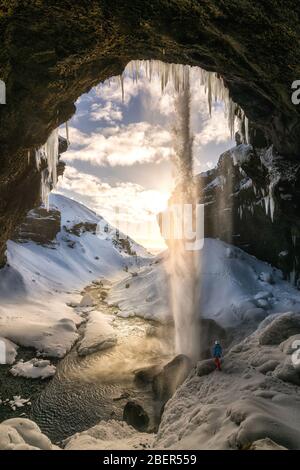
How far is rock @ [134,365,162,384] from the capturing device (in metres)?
13.9

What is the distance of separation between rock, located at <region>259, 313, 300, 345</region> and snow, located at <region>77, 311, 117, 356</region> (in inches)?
412

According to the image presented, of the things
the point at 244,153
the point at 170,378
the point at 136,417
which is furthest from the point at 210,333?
the point at 244,153

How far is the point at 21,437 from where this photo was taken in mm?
6488

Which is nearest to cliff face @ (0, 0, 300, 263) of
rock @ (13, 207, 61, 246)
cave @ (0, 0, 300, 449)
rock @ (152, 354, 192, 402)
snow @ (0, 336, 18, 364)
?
cave @ (0, 0, 300, 449)

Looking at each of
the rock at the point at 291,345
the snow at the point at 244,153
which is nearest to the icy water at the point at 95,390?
the rock at the point at 291,345

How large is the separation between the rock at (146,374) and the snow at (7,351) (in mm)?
7049

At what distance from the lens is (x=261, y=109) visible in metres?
11.1

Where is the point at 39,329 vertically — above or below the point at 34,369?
above

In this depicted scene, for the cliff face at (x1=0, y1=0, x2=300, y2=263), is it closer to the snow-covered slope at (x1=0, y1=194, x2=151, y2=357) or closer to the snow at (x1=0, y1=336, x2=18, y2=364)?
the snow at (x1=0, y1=336, x2=18, y2=364)

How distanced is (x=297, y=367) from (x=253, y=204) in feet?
71.0

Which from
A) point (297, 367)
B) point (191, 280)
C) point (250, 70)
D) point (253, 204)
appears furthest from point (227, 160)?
point (297, 367)

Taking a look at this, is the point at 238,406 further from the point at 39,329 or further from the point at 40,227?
the point at 40,227

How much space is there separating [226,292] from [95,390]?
14.7 metres
